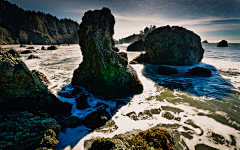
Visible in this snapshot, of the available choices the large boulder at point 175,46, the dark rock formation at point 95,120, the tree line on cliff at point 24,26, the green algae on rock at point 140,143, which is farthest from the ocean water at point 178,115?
the tree line on cliff at point 24,26

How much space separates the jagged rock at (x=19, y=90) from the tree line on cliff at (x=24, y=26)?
221 feet

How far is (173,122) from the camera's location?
399 cm

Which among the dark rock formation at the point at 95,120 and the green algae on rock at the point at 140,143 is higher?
the green algae on rock at the point at 140,143

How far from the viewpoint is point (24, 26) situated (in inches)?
2685

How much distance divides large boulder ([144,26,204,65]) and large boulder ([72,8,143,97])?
368 inches

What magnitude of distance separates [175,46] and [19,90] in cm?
1487

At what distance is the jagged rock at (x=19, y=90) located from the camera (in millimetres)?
3047

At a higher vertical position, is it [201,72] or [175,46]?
[175,46]

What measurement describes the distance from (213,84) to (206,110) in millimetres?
3980

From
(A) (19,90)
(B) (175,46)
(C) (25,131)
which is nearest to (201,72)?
(B) (175,46)

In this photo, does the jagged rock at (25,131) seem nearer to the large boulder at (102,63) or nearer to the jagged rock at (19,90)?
the jagged rock at (19,90)

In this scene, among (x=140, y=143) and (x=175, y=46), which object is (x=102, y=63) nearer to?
(x=140, y=143)

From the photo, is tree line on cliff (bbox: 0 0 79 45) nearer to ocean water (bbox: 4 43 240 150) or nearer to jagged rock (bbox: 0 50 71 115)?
jagged rock (bbox: 0 50 71 115)

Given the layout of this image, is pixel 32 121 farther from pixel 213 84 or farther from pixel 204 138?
pixel 213 84
